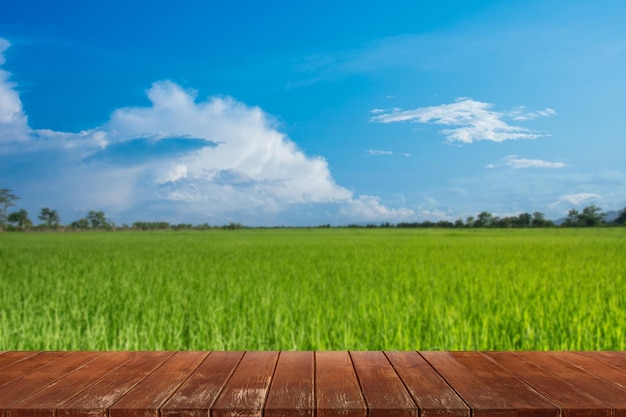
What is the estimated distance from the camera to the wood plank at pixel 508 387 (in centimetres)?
160

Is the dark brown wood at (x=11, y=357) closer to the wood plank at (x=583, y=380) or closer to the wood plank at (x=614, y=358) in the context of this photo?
the wood plank at (x=583, y=380)

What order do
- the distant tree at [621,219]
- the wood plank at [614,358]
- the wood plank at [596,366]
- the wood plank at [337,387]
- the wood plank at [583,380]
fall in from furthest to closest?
the distant tree at [621,219], the wood plank at [614,358], the wood plank at [596,366], the wood plank at [583,380], the wood plank at [337,387]

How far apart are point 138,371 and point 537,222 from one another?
68.3 meters

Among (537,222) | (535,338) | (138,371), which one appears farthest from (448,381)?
(537,222)

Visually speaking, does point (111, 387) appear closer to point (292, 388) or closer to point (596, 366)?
point (292, 388)

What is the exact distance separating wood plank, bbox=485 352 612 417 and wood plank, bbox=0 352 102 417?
181cm

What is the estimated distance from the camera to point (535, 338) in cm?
493

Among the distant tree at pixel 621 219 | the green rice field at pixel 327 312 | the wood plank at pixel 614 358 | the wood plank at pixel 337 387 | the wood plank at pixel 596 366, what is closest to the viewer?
the wood plank at pixel 337 387

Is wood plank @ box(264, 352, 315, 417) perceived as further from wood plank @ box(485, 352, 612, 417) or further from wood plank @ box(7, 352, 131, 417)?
wood plank @ box(485, 352, 612, 417)

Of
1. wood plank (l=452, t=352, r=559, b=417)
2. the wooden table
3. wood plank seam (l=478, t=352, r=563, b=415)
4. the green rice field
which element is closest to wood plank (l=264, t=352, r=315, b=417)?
the wooden table

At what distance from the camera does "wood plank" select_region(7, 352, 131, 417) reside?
63.9 inches

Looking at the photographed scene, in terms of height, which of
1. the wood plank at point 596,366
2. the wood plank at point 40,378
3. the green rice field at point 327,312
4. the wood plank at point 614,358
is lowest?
the green rice field at point 327,312

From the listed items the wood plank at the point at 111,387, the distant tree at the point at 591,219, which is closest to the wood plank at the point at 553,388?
the wood plank at the point at 111,387

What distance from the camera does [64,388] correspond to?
71.4 inches
